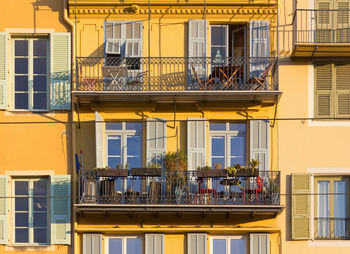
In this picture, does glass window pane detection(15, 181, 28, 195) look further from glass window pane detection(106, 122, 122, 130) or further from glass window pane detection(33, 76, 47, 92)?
glass window pane detection(106, 122, 122, 130)

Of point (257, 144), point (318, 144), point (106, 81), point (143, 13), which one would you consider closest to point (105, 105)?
point (106, 81)

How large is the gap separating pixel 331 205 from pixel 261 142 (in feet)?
8.18

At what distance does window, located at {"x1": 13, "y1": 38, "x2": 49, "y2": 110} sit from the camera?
21547 mm

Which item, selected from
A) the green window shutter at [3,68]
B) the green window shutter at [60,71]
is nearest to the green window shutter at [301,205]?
the green window shutter at [60,71]

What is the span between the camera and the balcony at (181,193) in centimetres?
2042

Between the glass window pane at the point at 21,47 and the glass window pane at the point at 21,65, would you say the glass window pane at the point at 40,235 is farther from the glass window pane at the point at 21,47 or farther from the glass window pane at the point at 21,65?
the glass window pane at the point at 21,47

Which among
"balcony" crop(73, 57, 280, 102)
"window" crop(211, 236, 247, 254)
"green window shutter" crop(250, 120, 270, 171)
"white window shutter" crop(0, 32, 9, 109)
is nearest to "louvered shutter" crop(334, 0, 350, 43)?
"balcony" crop(73, 57, 280, 102)

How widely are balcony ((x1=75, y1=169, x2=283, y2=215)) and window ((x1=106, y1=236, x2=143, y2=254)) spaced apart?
3.44 feet

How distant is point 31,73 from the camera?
70.8ft

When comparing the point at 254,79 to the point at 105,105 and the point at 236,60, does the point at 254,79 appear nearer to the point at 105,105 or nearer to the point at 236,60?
the point at 236,60

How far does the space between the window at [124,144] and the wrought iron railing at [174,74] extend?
3.51 feet

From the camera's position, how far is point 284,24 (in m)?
21.7

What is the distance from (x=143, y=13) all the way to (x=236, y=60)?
281 centimetres

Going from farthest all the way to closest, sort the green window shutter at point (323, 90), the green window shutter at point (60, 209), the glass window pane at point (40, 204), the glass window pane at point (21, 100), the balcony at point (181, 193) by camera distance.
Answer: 1. the glass window pane at point (21, 100)
2. the green window shutter at point (323, 90)
3. the glass window pane at point (40, 204)
4. the green window shutter at point (60, 209)
5. the balcony at point (181, 193)
